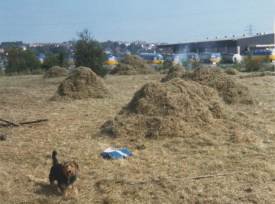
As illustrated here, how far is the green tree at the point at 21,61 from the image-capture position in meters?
39.2

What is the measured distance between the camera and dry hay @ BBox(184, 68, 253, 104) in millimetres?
12136

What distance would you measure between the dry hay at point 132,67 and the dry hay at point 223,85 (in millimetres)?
15806

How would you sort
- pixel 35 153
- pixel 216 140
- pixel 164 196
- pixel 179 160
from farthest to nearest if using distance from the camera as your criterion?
1. pixel 216 140
2. pixel 35 153
3. pixel 179 160
4. pixel 164 196

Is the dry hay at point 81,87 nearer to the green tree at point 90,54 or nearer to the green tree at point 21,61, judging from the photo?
the green tree at point 90,54

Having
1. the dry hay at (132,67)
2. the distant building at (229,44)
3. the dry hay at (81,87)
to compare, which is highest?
the dry hay at (81,87)

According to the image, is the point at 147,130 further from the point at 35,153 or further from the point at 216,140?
the point at 35,153

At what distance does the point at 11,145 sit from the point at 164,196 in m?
3.41

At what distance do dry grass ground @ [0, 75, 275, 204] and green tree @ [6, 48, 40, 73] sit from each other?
3001 cm

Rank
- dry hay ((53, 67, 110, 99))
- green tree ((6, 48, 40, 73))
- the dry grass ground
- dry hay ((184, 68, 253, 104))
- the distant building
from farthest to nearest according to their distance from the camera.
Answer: the distant building, green tree ((6, 48, 40, 73)), dry hay ((53, 67, 110, 99)), dry hay ((184, 68, 253, 104)), the dry grass ground

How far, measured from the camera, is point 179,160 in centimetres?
675

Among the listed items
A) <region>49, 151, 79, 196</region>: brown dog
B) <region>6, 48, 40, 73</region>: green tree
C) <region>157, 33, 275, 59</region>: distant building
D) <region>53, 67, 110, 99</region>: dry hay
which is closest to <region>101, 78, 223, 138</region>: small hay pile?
<region>49, 151, 79, 196</region>: brown dog

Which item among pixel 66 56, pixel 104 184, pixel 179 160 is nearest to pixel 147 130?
pixel 179 160

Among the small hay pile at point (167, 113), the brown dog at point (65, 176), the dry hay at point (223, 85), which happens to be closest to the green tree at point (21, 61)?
the dry hay at point (223, 85)

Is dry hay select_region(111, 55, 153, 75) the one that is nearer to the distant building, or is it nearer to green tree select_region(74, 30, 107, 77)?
green tree select_region(74, 30, 107, 77)
